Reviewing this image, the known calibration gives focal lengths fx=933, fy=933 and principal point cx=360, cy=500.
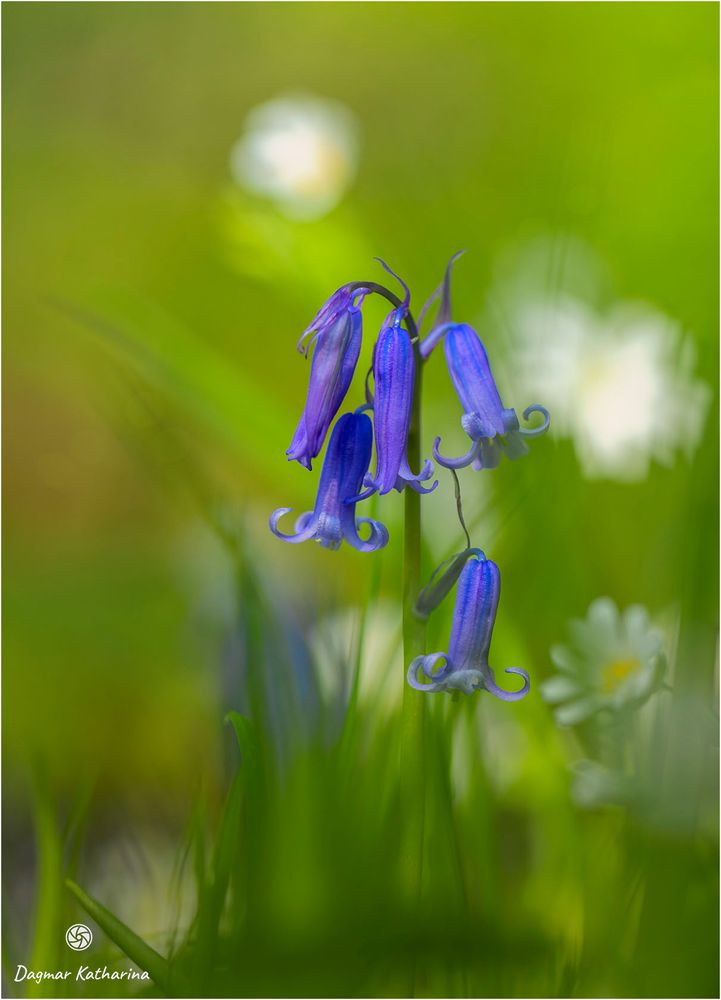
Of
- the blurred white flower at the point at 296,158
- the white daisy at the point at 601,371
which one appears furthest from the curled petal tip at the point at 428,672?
the blurred white flower at the point at 296,158

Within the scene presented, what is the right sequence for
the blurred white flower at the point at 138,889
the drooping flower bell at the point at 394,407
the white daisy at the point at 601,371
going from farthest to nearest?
the white daisy at the point at 601,371 → the blurred white flower at the point at 138,889 → the drooping flower bell at the point at 394,407

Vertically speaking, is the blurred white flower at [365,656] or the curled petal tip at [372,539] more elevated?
the curled petal tip at [372,539]

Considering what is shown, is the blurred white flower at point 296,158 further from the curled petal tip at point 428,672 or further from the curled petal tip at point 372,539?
the curled petal tip at point 428,672

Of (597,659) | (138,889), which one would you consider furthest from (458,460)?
(138,889)

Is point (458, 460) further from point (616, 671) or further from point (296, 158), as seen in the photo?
point (296, 158)

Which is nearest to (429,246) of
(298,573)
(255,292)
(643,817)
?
(298,573)

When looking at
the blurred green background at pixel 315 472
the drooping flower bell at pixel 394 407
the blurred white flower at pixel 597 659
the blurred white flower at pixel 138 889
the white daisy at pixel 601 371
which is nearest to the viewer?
the drooping flower bell at pixel 394 407
